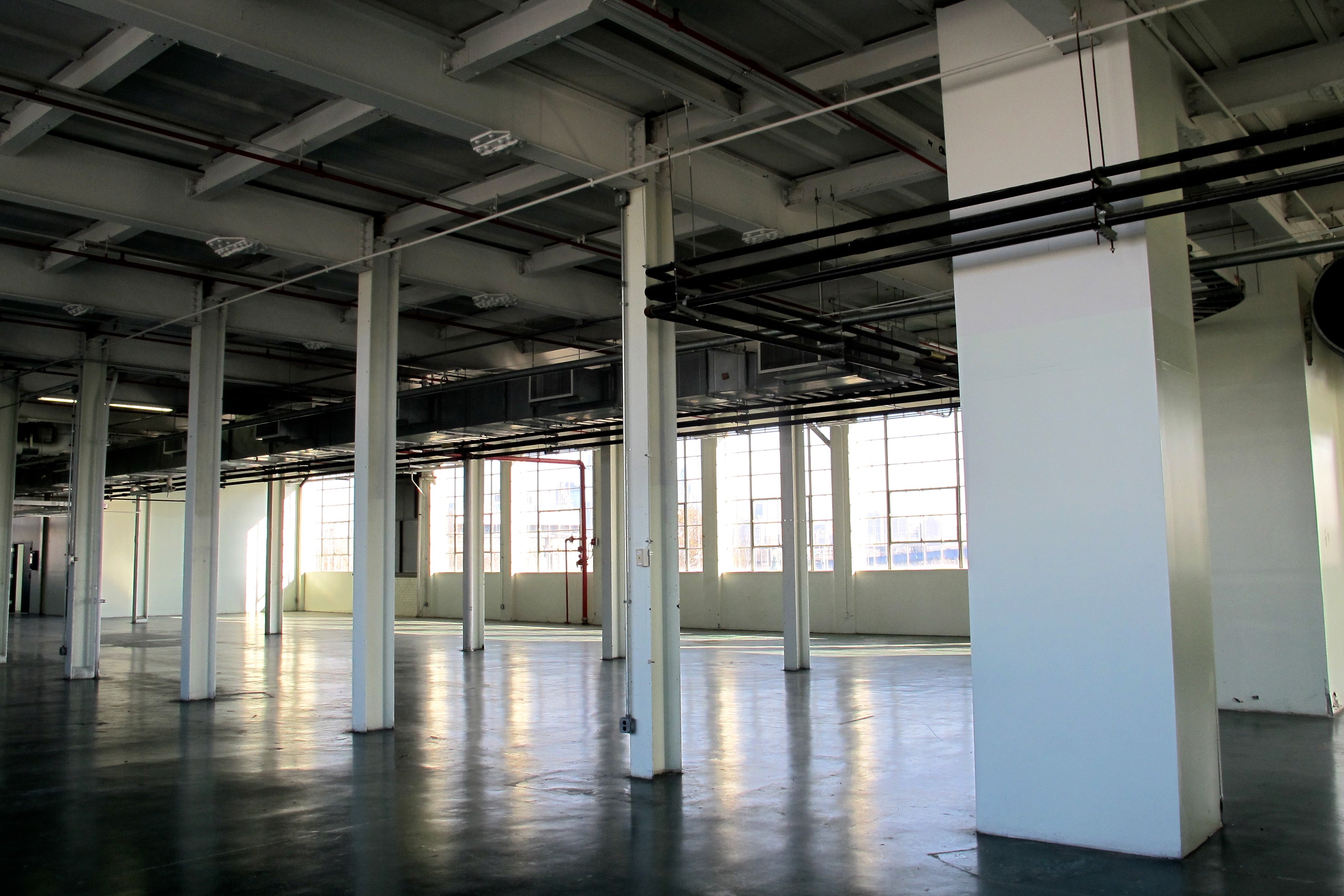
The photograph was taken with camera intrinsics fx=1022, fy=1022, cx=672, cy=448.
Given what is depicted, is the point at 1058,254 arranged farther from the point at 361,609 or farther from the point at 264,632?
the point at 264,632

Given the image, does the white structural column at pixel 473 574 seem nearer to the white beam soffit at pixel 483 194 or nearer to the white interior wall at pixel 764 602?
the white interior wall at pixel 764 602

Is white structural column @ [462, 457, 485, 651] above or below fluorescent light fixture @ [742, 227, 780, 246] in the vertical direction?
below

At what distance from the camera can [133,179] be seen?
9.20m

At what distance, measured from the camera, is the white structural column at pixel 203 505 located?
12625mm

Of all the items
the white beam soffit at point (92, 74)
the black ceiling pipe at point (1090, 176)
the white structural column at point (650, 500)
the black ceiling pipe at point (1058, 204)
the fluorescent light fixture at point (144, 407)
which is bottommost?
the white structural column at point (650, 500)

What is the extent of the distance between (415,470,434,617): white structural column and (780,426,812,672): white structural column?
56.8 ft

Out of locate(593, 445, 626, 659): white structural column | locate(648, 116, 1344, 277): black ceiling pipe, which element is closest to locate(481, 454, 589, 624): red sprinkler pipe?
locate(593, 445, 626, 659): white structural column

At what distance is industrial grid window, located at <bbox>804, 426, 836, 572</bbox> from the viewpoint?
22.2m

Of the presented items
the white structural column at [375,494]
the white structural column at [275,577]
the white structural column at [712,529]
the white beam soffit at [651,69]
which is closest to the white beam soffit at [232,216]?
the white structural column at [375,494]

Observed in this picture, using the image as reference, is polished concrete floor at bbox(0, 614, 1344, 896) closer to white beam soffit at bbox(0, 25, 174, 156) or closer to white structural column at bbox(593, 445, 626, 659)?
white structural column at bbox(593, 445, 626, 659)

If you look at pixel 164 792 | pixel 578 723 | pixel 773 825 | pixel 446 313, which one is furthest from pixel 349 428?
pixel 773 825

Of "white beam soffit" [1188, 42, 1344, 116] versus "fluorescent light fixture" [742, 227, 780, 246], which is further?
"fluorescent light fixture" [742, 227, 780, 246]

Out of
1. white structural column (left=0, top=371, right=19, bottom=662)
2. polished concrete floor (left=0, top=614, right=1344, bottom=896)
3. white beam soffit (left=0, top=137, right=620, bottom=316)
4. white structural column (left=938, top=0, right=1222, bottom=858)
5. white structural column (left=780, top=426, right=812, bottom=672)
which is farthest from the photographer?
white structural column (left=0, top=371, right=19, bottom=662)

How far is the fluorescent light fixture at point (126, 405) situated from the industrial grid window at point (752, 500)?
38.8ft
